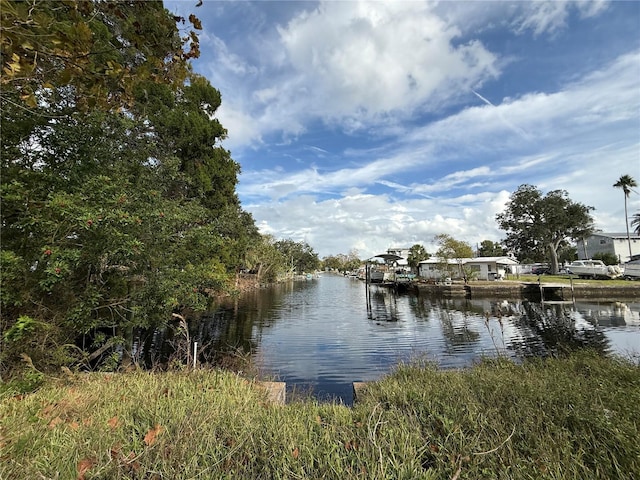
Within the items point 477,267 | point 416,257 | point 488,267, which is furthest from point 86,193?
point 416,257

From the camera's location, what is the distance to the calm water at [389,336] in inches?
379

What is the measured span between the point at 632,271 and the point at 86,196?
120ft

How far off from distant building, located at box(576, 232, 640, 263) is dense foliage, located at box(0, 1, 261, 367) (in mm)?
56019

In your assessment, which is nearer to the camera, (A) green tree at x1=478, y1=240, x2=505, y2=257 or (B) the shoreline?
(B) the shoreline

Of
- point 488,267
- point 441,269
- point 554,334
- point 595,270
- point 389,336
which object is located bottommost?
point 389,336

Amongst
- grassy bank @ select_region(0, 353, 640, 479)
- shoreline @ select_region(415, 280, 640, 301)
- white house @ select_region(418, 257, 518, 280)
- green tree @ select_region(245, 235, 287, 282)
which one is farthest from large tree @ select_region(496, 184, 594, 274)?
grassy bank @ select_region(0, 353, 640, 479)

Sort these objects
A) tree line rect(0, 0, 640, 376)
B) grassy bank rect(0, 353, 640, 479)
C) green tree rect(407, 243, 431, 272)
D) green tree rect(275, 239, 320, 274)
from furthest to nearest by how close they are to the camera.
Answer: green tree rect(275, 239, 320, 274), green tree rect(407, 243, 431, 272), tree line rect(0, 0, 640, 376), grassy bank rect(0, 353, 640, 479)

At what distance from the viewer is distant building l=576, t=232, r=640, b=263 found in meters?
47.2

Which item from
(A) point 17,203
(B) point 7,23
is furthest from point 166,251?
(B) point 7,23

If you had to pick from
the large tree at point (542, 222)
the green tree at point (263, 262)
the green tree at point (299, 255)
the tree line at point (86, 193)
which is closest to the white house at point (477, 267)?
the large tree at point (542, 222)

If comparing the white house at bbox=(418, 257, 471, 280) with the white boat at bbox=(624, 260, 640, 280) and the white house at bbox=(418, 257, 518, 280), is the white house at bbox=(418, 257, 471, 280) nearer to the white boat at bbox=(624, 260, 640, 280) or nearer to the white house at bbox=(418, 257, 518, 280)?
the white house at bbox=(418, 257, 518, 280)

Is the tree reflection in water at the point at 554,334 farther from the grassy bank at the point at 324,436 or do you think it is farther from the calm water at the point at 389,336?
the grassy bank at the point at 324,436

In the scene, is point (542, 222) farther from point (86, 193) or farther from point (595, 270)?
point (86, 193)

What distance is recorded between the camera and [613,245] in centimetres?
4841
